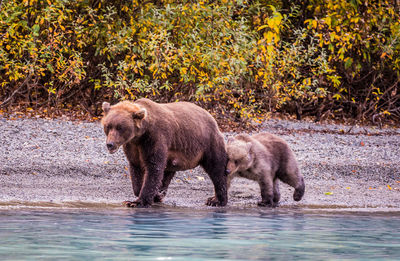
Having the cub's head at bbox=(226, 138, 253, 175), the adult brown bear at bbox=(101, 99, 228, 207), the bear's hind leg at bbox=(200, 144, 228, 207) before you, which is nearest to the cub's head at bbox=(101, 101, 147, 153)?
the adult brown bear at bbox=(101, 99, 228, 207)

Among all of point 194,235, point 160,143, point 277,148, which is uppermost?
point 160,143

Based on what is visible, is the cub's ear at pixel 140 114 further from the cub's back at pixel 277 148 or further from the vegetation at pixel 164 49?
the vegetation at pixel 164 49

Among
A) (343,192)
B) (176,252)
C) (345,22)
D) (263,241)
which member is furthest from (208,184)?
(345,22)

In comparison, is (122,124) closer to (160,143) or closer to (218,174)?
(160,143)

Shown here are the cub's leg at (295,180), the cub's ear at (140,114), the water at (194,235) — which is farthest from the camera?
the cub's leg at (295,180)

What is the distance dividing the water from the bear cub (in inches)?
21.9

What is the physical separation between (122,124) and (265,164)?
2009 millimetres

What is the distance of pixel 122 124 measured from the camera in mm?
7891

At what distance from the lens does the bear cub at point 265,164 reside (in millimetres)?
8875

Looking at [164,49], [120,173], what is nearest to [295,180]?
[120,173]

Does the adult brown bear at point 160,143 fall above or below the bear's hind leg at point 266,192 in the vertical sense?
above

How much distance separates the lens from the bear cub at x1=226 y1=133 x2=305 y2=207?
29.1 feet

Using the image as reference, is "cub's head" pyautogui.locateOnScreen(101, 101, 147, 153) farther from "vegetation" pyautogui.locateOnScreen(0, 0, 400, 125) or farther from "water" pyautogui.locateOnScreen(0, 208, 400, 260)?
"vegetation" pyautogui.locateOnScreen(0, 0, 400, 125)

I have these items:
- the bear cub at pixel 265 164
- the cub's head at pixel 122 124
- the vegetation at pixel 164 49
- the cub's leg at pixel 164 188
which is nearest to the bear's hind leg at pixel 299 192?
the bear cub at pixel 265 164
